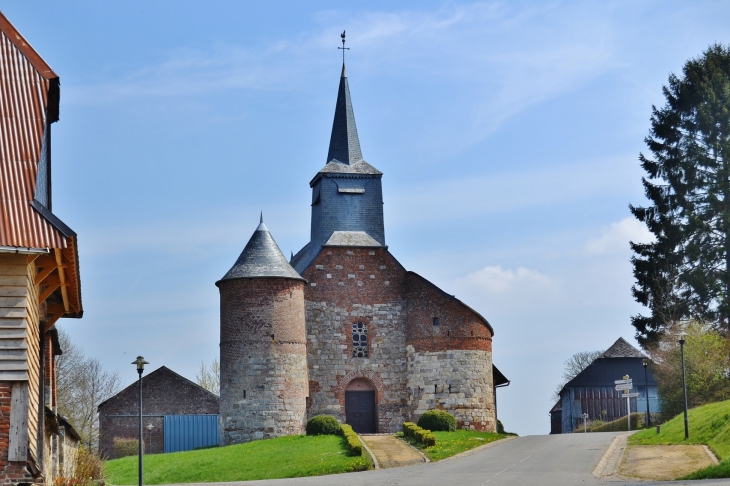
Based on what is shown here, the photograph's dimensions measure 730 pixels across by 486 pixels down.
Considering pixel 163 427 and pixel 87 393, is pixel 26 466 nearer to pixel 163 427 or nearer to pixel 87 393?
pixel 163 427

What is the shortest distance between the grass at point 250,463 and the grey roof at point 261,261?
740 centimetres

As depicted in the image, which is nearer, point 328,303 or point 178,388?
point 328,303

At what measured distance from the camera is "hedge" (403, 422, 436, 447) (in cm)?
3749

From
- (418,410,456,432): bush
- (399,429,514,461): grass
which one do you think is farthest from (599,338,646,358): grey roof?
(418,410,456,432): bush

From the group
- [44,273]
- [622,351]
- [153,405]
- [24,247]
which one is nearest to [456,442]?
[153,405]

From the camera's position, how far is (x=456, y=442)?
39.0 meters

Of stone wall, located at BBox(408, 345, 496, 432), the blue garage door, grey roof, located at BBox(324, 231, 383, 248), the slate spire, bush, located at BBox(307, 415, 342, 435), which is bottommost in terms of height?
the blue garage door

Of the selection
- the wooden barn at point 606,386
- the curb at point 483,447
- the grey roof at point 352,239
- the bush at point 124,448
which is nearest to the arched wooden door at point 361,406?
the grey roof at point 352,239

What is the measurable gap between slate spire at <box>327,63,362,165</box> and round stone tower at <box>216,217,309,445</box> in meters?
8.66

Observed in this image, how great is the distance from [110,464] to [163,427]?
12627mm

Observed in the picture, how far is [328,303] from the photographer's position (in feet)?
155

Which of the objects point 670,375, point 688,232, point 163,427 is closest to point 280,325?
point 163,427

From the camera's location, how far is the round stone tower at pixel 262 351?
43375 millimetres

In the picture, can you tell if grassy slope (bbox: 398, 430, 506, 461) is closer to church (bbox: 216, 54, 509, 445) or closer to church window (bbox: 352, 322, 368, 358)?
church (bbox: 216, 54, 509, 445)
